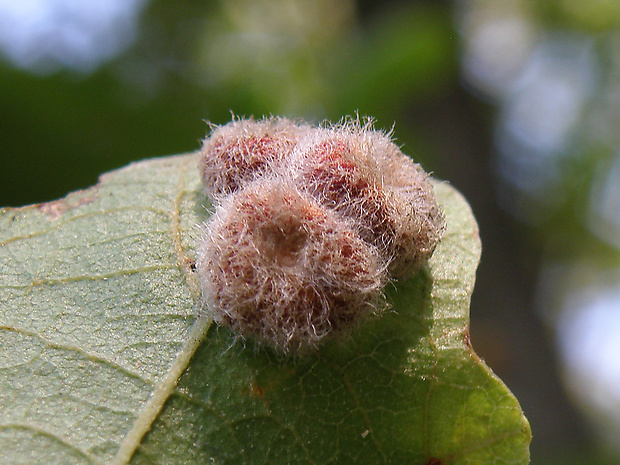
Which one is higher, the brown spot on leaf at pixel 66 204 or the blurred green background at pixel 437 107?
the blurred green background at pixel 437 107

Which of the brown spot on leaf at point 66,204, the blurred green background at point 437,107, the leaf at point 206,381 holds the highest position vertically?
the blurred green background at point 437,107

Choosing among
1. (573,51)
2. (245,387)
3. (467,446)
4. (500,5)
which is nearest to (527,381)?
(467,446)

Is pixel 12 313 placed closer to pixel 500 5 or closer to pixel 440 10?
pixel 440 10

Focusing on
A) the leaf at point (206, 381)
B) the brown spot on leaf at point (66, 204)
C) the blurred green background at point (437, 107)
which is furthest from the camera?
the blurred green background at point (437, 107)

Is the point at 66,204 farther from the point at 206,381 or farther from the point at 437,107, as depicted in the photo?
the point at 437,107

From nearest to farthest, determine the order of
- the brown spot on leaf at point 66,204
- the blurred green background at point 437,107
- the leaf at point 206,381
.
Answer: the leaf at point 206,381 → the brown spot on leaf at point 66,204 → the blurred green background at point 437,107

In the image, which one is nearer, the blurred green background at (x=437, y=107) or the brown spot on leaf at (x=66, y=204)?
the brown spot on leaf at (x=66, y=204)
